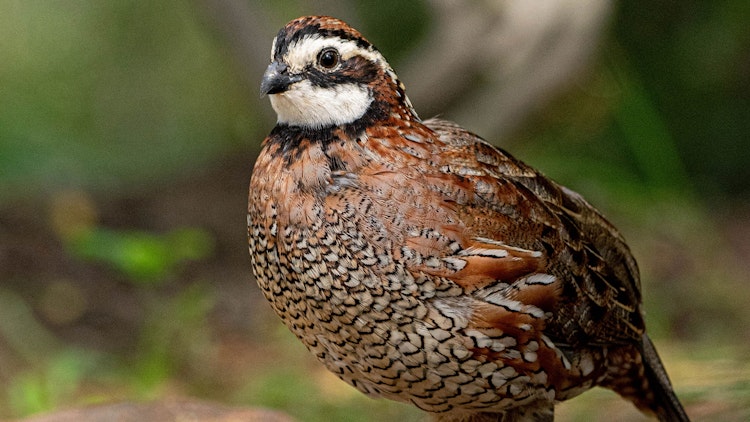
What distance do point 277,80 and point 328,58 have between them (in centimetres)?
18

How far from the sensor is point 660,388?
4.00 m

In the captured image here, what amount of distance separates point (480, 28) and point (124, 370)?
10.2 feet

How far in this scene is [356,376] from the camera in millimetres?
3486

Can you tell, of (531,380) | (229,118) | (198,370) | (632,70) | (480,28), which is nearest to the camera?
(531,380)

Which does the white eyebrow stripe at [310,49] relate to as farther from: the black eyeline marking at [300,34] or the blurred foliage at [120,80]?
the blurred foliage at [120,80]

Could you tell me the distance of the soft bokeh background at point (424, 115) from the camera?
18.8 feet

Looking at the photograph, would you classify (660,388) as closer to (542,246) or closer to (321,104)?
(542,246)

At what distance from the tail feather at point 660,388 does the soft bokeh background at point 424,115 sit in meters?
0.33

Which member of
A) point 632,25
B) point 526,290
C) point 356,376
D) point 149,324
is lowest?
point 356,376

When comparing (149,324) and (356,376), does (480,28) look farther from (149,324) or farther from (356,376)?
(356,376)

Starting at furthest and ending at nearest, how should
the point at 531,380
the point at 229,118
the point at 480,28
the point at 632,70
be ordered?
the point at 229,118
the point at 632,70
the point at 480,28
the point at 531,380

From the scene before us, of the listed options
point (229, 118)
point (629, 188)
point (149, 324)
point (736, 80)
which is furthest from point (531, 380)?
point (229, 118)

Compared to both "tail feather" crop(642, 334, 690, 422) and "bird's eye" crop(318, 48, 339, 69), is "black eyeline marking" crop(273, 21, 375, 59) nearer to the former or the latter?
"bird's eye" crop(318, 48, 339, 69)

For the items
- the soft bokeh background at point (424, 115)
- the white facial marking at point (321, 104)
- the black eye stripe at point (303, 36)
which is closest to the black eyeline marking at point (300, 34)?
the black eye stripe at point (303, 36)
